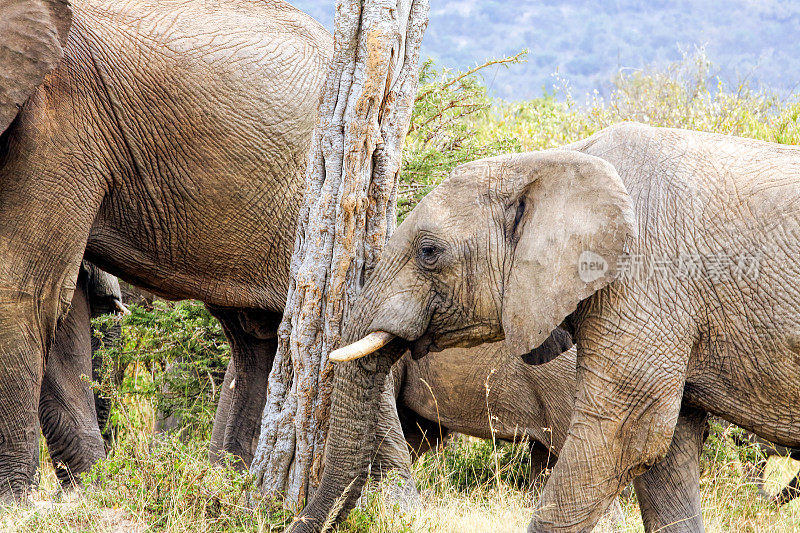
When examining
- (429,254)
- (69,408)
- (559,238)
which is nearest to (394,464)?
(429,254)

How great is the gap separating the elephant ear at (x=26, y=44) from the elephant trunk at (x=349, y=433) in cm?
204

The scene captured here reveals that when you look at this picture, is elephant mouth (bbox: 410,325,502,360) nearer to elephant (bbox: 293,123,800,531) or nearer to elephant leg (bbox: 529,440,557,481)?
elephant (bbox: 293,123,800,531)

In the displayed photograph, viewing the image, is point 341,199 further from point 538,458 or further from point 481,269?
point 538,458

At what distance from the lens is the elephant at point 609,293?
362 centimetres

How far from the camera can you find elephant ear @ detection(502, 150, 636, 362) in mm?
3539

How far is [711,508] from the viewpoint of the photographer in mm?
5195

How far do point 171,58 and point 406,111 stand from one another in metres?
1.38

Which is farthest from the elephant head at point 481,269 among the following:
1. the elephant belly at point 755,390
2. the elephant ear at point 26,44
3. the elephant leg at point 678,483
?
the elephant ear at point 26,44

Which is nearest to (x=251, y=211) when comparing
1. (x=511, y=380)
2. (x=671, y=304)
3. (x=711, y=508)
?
(x=511, y=380)

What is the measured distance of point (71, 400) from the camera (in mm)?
5957

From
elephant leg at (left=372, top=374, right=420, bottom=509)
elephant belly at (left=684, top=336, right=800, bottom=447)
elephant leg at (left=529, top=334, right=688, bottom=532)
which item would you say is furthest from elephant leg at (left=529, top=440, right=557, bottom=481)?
elephant leg at (left=529, top=334, right=688, bottom=532)

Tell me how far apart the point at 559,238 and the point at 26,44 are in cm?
277

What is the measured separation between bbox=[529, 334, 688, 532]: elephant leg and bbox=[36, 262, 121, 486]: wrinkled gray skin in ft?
10.5

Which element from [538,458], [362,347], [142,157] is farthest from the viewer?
[538,458]
